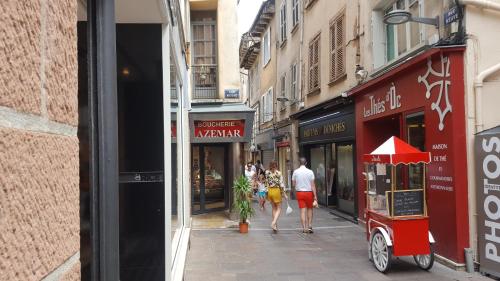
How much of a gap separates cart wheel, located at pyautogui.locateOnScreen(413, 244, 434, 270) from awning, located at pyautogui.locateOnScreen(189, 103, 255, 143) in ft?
23.6

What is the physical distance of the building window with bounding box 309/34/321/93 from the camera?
17.6 metres

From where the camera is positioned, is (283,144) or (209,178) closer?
(209,178)

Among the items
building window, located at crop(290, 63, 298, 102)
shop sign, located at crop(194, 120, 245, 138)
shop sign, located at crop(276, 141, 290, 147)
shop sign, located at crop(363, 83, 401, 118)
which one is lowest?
shop sign, located at crop(276, 141, 290, 147)

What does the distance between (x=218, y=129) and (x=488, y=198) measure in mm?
8495

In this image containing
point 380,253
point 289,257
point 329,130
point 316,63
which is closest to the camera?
point 380,253

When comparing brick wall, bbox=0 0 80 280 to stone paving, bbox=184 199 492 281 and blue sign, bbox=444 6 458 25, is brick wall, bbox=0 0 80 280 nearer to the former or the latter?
stone paving, bbox=184 199 492 281

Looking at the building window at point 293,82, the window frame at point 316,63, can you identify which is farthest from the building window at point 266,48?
the window frame at point 316,63

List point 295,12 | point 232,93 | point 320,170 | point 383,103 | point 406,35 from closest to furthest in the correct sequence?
point 406,35 → point 383,103 → point 232,93 → point 320,170 → point 295,12

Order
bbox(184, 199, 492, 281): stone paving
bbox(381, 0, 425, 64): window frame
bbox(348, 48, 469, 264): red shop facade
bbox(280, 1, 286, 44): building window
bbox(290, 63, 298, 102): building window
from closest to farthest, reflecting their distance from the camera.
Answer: bbox(184, 199, 492, 281): stone paving → bbox(348, 48, 469, 264): red shop facade → bbox(381, 0, 425, 64): window frame → bbox(290, 63, 298, 102): building window → bbox(280, 1, 286, 44): building window

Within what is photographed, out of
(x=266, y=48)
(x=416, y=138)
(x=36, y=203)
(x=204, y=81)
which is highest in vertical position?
(x=266, y=48)

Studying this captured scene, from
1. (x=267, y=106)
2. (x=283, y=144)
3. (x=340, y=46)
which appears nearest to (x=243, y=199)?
(x=340, y=46)

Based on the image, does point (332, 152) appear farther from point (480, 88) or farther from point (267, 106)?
point (267, 106)

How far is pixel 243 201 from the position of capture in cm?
1224

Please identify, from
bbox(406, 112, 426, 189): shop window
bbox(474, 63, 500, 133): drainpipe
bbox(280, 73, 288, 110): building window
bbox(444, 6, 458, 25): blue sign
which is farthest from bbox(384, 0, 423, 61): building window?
bbox(280, 73, 288, 110): building window
